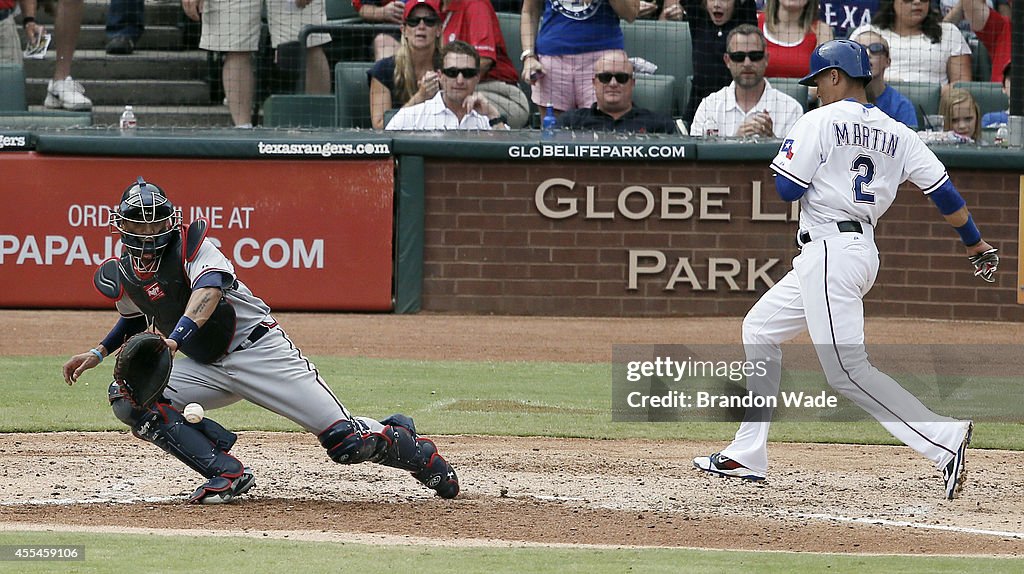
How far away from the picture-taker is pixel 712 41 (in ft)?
37.7

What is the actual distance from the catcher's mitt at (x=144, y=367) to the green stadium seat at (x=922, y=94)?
7670mm

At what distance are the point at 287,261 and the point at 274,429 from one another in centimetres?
328

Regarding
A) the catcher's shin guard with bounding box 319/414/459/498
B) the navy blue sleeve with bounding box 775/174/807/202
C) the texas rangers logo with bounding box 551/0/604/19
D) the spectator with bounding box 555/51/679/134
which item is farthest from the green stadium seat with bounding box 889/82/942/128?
the catcher's shin guard with bounding box 319/414/459/498

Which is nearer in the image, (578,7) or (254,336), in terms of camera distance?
(254,336)

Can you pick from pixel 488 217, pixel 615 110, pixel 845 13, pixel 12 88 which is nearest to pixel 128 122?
pixel 12 88

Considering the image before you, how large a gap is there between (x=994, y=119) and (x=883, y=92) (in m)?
1.50

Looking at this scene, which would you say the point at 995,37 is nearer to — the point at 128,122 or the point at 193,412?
the point at 128,122

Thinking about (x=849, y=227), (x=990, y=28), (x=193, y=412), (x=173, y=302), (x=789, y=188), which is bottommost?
(x=193, y=412)

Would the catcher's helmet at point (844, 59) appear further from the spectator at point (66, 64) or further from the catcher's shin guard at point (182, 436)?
the spectator at point (66, 64)

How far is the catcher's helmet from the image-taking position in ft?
19.5

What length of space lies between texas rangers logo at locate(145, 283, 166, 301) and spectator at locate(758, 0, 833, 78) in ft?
24.1

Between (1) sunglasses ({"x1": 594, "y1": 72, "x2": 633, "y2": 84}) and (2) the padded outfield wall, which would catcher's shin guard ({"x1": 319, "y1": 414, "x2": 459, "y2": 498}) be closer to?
(2) the padded outfield wall

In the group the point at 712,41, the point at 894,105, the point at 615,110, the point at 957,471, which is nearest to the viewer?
the point at 957,471

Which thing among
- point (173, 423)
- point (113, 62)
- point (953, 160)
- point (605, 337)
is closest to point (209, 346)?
point (173, 423)
